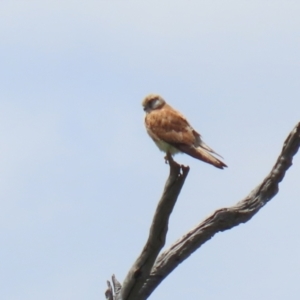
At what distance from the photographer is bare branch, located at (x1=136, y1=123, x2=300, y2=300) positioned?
20.2 ft

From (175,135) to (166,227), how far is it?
340 cm

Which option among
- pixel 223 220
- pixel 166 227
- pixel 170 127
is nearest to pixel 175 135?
pixel 170 127

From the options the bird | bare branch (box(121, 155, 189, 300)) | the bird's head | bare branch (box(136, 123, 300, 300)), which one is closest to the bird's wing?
the bird

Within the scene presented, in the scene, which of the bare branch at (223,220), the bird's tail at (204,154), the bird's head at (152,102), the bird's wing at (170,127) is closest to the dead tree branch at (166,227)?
the bare branch at (223,220)

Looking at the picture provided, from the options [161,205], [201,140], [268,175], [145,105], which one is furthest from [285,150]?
[145,105]

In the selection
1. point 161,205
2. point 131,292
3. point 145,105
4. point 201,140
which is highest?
point 145,105

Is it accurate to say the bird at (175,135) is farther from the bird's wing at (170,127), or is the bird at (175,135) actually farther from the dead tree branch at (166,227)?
the dead tree branch at (166,227)

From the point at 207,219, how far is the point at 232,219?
20 cm

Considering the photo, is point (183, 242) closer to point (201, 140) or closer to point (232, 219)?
point (232, 219)

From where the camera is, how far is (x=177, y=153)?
30.1 feet

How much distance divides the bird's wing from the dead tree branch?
8.57ft

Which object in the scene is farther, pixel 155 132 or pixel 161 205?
pixel 155 132

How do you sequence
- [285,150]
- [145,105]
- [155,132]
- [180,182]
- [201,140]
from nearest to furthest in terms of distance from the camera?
1. [180,182]
2. [285,150]
3. [201,140]
4. [155,132]
5. [145,105]

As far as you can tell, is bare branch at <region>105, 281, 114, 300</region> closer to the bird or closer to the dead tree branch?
the dead tree branch
